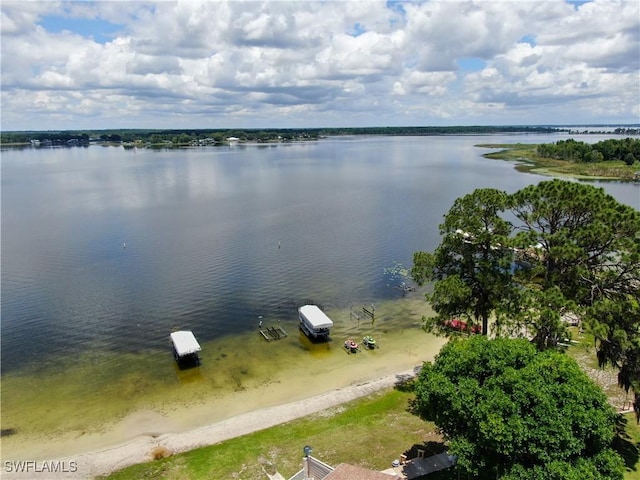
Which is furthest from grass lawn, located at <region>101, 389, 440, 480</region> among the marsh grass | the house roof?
the marsh grass

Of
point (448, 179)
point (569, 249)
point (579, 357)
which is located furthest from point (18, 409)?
point (448, 179)

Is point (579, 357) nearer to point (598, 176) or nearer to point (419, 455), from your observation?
point (419, 455)

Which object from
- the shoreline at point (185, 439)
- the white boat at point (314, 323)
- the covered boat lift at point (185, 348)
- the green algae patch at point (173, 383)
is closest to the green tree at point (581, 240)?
the shoreline at point (185, 439)

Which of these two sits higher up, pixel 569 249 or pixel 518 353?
pixel 569 249

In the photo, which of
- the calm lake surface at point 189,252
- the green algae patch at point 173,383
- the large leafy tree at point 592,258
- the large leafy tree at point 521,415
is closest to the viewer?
the large leafy tree at point 521,415

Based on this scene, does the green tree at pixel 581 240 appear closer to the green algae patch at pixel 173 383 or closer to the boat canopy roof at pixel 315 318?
the green algae patch at pixel 173 383
